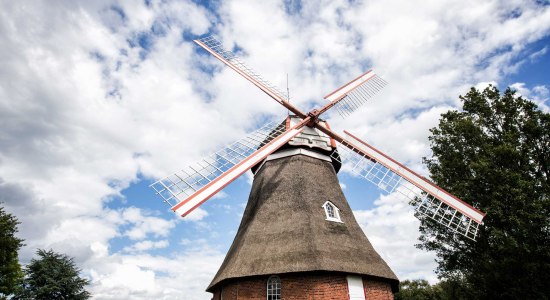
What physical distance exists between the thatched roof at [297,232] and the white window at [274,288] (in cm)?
61

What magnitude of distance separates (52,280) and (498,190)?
30.8 metres

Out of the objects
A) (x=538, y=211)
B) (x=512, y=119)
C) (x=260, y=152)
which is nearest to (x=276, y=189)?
(x=260, y=152)

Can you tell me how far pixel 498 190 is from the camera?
14.2m

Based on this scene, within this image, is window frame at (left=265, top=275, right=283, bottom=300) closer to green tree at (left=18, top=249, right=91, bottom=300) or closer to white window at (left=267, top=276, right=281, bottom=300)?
white window at (left=267, top=276, right=281, bottom=300)

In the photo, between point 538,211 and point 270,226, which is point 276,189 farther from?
point 538,211

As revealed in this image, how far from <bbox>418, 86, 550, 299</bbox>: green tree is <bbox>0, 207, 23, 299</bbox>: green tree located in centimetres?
2664

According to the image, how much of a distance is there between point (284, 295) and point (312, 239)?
7.46 feet

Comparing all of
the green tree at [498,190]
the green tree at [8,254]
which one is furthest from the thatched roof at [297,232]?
the green tree at [8,254]

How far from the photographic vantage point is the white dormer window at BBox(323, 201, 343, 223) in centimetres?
Result: 1420

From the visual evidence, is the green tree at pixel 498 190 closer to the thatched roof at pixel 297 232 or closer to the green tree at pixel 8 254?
the thatched roof at pixel 297 232

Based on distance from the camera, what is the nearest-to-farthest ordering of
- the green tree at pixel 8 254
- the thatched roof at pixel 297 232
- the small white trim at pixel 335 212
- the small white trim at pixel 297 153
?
the thatched roof at pixel 297 232 < the small white trim at pixel 335 212 < the small white trim at pixel 297 153 < the green tree at pixel 8 254

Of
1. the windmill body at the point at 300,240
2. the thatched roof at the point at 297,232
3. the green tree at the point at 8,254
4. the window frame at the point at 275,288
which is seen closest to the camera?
the windmill body at the point at 300,240

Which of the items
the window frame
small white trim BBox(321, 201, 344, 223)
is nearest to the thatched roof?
small white trim BBox(321, 201, 344, 223)

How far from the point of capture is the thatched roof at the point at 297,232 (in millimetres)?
12094
